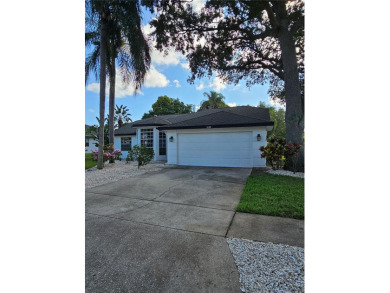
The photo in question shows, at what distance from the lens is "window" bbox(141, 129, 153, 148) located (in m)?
13.5

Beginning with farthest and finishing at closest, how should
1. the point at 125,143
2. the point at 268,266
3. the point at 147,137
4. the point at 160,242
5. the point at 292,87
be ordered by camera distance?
1. the point at 125,143
2. the point at 147,137
3. the point at 292,87
4. the point at 160,242
5. the point at 268,266

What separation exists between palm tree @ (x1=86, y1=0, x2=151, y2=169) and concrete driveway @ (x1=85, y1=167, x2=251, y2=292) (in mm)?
6692

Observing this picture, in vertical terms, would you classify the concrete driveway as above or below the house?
below

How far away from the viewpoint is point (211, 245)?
2.47 metres

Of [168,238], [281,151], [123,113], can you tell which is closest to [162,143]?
[281,151]

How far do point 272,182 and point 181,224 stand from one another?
410 cm

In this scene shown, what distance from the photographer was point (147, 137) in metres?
13.6

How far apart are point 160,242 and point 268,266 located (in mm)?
1465

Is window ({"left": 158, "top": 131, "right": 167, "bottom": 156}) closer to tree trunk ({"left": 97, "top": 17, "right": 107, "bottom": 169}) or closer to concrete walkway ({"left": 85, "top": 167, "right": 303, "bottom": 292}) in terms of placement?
tree trunk ({"left": 97, "top": 17, "right": 107, "bottom": 169})

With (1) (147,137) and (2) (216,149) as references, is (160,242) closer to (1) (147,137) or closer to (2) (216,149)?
(2) (216,149)

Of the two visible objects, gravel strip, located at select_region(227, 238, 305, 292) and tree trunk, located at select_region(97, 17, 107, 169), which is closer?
gravel strip, located at select_region(227, 238, 305, 292)

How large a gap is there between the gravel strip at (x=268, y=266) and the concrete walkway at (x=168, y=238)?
12cm

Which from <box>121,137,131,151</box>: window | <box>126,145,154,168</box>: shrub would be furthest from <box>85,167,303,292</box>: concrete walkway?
<box>121,137,131,151</box>: window
